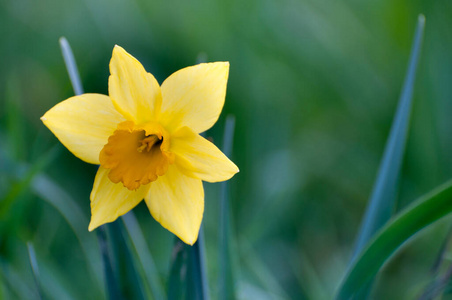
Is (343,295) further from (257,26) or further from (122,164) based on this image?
(257,26)

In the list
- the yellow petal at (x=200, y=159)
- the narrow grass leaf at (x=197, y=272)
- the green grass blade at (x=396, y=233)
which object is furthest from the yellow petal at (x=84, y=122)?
the green grass blade at (x=396, y=233)

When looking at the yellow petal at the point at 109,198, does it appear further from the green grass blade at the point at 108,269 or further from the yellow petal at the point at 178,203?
the green grass blade at the point at 108,269

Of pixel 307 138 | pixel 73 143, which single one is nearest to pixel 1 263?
pixel 73 143

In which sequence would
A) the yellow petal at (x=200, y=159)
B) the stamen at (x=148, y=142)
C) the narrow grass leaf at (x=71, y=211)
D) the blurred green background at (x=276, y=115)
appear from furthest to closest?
1. the blurred green background at (x=276, y=115)
2. the narrow grass leaf at (x=71, y=211)
3. the stamen at (x=148, y=142)
4. the yellow petal at (x=200, y=159)

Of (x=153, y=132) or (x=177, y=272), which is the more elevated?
(x=153, y=132)

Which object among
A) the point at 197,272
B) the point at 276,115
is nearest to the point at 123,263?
the point at 197,272

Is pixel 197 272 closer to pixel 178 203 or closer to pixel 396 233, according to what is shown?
pixel 178 203

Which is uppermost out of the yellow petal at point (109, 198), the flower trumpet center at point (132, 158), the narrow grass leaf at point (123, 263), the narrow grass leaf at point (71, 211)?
the flower trumpet center at point (132, 158)

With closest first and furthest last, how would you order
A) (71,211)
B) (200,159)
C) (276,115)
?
1. (200,159)
2. (71,211)
3. (276,115)

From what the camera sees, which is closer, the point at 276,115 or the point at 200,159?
the point at 200,159
